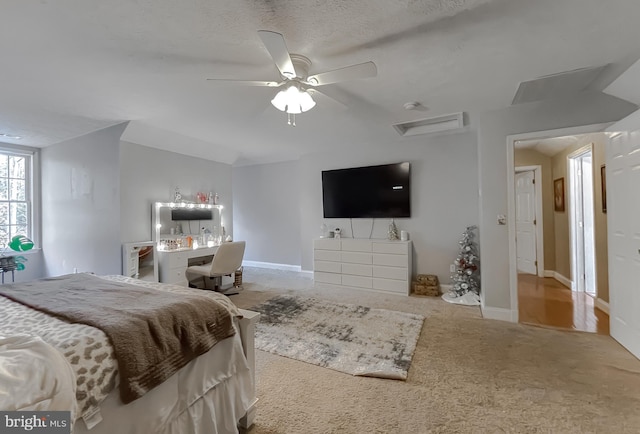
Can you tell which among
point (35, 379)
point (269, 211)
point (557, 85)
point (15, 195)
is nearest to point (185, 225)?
point (269, 211)

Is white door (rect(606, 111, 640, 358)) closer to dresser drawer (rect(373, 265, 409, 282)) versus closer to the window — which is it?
dresser drawer (rect(373, 265, 409, 282))

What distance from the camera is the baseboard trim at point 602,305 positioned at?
3217 millimetres

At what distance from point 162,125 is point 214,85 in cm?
159

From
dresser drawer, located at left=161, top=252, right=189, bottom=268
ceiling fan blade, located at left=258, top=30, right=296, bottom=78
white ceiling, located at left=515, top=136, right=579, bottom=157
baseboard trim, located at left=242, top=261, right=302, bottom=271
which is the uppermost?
white ceiling, located at left=515, top=136, right=579, bottom=157

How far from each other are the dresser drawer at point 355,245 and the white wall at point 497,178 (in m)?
1.66

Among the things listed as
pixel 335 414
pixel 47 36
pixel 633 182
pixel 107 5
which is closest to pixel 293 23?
pixel 107 5

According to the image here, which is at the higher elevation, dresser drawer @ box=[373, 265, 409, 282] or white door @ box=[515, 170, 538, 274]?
white door @ box=[515, 170, 538, 274]

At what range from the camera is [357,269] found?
4434 millimetres

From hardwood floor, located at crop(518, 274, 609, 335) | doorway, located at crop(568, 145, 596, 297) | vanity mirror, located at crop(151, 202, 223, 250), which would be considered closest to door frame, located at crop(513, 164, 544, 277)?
hardwood floor, located at crop(518, 274, 609, 335)

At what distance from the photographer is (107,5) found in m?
1.50

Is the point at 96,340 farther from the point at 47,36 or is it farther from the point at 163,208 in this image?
the point at 163,208

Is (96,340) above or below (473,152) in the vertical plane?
below

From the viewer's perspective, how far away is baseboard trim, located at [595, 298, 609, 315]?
322cm

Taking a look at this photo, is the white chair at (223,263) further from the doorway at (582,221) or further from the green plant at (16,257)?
the doorway at (582,221)
